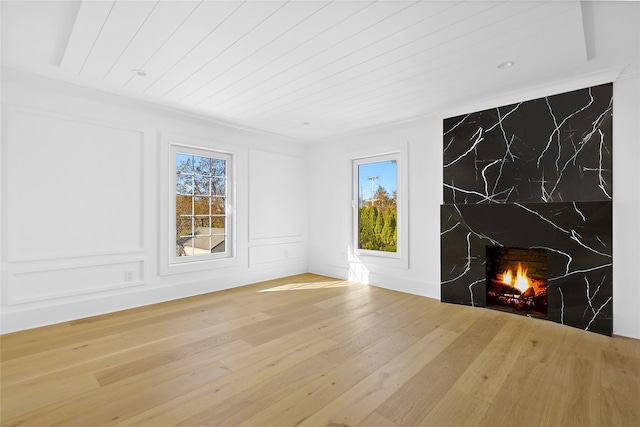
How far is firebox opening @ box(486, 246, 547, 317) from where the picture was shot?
3340 mm

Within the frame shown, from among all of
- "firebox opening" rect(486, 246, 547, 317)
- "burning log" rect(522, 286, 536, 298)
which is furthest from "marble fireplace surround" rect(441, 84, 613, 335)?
"burning log" rect(522, 286, 536, 298)

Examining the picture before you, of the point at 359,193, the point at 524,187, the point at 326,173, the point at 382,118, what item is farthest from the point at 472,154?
the point at 326,173

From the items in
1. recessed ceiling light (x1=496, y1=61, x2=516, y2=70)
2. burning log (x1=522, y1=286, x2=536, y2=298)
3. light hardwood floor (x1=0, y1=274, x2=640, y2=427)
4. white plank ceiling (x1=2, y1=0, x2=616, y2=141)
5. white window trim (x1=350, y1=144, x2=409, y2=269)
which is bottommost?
light hardwood floor (x1=0, y1=274, x2=640, y2=427)

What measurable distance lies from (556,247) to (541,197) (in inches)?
20.1

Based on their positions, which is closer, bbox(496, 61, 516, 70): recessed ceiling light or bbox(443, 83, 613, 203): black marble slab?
bbox(496, 61, 516, 70): recessed ceiling light

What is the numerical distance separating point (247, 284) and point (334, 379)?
2845 mm

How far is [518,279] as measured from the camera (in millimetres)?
3479

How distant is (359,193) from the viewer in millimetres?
4934

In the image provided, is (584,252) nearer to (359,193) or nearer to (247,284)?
(359,193)

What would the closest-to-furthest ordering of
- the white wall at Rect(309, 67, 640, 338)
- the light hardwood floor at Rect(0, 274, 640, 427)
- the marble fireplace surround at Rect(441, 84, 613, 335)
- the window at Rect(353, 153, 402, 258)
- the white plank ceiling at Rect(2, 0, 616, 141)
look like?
the light hardwood floor at Rect(0, 274, 640, 427) < the white plank ceiling at Rect(2, 0, 616, 141) < the white wall at Rect(309, 67, 640, 338) < the marble fireplace surround at Rect(441, 84, 613, 335) < the window at Rect(353, 153, 402, 258)

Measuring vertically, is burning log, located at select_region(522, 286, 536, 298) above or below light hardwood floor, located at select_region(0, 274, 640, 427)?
above

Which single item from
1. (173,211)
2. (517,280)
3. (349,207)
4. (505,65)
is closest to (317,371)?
(517,280)

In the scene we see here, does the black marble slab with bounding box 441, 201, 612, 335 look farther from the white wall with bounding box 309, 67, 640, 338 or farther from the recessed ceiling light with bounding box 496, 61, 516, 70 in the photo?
the recessed ceiling light with bounding box 496, 61, 516, 70

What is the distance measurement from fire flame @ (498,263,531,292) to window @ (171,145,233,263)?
11.5 ft
